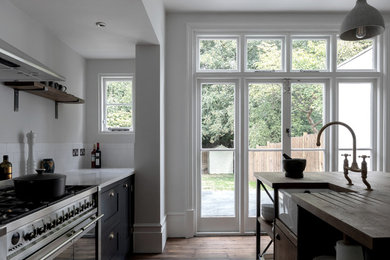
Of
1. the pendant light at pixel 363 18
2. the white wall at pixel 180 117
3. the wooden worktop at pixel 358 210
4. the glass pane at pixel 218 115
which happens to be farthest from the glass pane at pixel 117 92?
the wooden worktop at pixel 358 210

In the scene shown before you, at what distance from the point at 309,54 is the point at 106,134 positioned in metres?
3.03

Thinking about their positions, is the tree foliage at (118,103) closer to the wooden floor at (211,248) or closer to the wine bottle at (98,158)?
the wine bottle at (98,158)

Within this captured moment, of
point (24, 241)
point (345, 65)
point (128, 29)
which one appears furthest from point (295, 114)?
point (24, 241)

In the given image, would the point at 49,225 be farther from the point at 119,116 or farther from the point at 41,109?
the point at 119,116

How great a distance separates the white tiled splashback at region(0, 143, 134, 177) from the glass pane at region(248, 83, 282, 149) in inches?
68.0

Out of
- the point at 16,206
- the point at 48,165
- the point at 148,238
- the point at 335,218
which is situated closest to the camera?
the point at 335,218

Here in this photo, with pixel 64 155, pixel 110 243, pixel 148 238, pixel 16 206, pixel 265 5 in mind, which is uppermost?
pixel 265 5

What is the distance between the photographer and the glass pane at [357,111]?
12.1ft

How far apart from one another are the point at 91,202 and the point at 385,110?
3805 millimetres

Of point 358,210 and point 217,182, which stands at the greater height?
point 358,210

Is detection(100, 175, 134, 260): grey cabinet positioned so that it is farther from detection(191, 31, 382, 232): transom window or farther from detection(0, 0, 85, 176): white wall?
detection(191, 31, 382, 232): transom window

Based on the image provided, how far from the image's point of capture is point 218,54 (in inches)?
146

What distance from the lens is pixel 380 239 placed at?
30.5 inches

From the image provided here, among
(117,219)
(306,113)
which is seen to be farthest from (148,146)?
(306,113)
